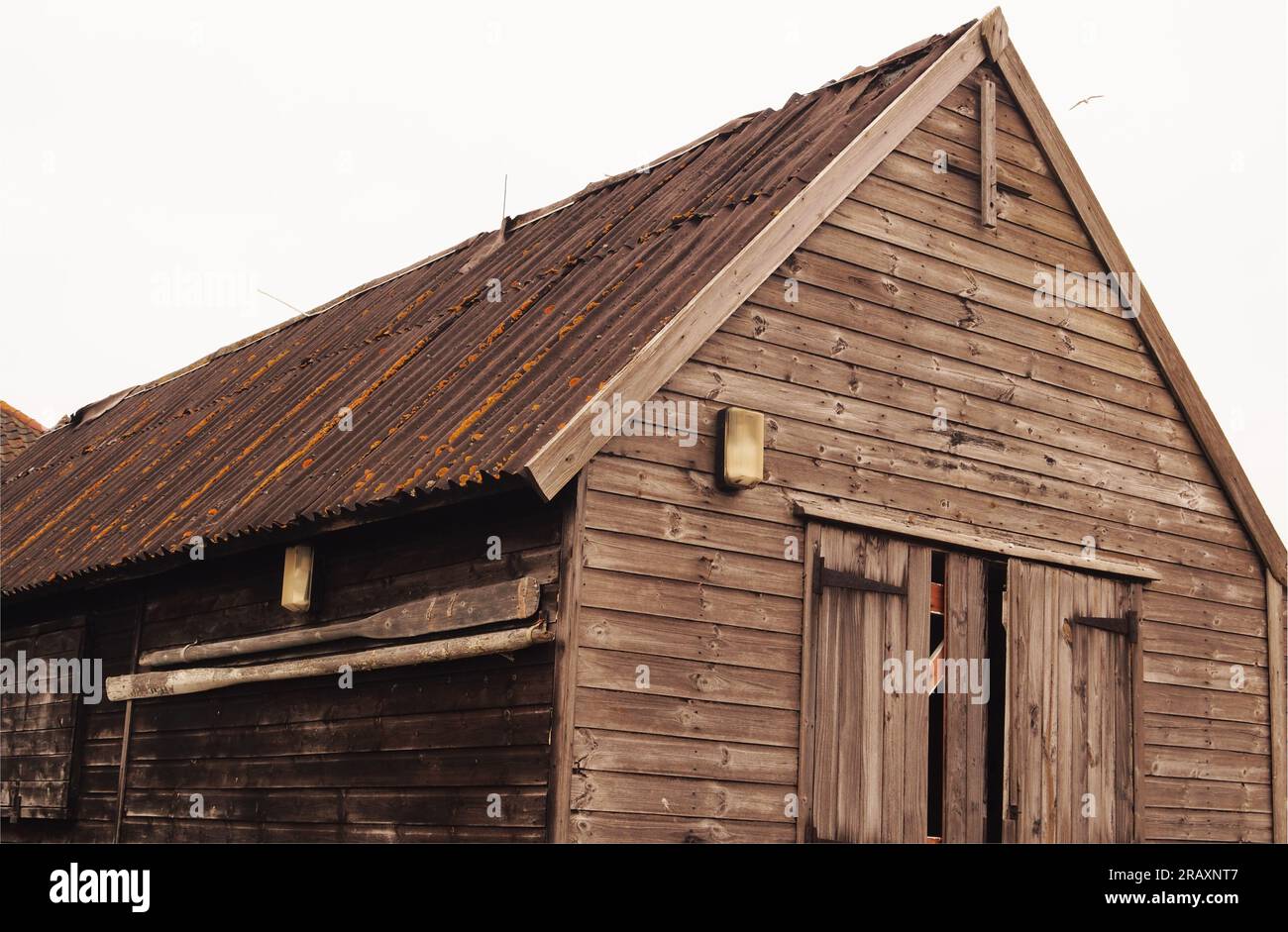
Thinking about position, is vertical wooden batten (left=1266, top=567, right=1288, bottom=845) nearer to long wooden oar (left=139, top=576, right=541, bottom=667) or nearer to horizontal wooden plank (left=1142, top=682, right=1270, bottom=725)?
horizontal wooden plank (left=1142, top=682, right=1270, bottom=725)

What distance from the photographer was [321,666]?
1101cm

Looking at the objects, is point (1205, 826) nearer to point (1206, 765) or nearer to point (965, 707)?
point (1206, 765)

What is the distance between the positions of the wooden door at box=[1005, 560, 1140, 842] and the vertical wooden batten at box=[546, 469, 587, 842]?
3460 millimetres

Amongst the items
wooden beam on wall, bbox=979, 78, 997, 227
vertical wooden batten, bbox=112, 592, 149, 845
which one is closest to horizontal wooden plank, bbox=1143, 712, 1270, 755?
wooden beam on wall, bbox=979, 78, 997, 227

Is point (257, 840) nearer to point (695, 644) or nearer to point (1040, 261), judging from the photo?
point (695, 644)

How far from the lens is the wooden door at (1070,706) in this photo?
445 inches

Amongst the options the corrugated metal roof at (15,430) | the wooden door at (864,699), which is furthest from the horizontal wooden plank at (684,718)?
the corrugated metal roof at (15,430)

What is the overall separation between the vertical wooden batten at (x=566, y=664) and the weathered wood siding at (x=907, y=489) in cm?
8

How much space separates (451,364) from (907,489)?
3.26 metres

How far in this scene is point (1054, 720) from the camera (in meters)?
11.5

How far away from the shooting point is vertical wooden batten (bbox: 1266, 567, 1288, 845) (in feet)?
42.4

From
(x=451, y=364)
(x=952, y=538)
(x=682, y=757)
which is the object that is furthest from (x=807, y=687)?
(x=451, y=364)
